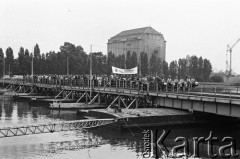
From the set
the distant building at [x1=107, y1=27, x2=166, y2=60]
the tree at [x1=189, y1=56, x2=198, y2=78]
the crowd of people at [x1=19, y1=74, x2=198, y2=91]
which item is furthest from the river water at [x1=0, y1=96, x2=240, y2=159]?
the distant building at [x1=107, y1=27, x2=166, y2=60]

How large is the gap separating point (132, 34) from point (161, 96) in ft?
382

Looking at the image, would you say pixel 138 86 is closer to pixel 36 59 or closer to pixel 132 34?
pixel 36 59

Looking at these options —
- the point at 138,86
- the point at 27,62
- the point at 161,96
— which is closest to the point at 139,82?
the point at 138,86

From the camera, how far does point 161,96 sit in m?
39.2

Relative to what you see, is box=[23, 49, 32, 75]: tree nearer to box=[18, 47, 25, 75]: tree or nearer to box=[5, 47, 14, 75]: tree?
box=[18, 47, 25, 75]: tree

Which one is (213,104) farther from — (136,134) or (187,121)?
(136,134)

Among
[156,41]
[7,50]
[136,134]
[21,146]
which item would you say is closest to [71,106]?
[136,134]

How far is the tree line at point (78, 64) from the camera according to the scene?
11112 centimetres

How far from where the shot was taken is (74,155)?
78.1 feet

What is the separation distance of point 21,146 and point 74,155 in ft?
14.8

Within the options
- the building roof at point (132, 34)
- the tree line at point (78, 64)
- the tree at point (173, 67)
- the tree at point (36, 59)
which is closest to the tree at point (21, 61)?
the tree line at point (78, 64)

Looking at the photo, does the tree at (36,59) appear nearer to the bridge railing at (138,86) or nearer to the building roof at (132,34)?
the bridge railing at (138,86)

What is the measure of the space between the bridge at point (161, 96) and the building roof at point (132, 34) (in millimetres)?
84571

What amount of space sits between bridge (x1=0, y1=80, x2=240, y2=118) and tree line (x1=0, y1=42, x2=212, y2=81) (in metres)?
45.8
